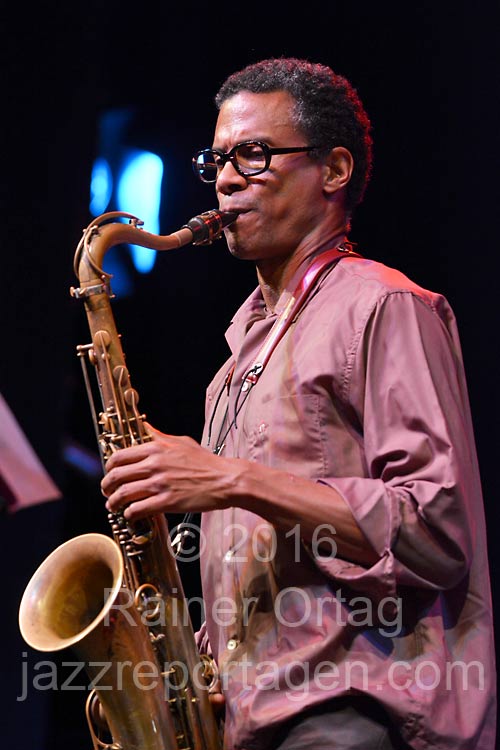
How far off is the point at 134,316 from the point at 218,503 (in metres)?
2.75

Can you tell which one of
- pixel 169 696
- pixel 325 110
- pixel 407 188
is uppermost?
pixel 325 110

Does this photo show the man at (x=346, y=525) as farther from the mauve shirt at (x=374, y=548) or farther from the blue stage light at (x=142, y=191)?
the blue stage light at (x=142, y=191)

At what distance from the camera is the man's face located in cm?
260

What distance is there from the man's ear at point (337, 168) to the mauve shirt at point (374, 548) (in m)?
0.39

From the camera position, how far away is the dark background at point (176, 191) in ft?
11.7

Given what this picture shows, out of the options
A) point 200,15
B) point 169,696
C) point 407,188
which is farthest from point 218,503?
point 200,15

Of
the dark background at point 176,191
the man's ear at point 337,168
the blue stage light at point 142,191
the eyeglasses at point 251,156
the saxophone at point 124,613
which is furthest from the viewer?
the blue stage light at point 142,191

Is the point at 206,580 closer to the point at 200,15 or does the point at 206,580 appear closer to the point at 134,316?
the point at 134,316

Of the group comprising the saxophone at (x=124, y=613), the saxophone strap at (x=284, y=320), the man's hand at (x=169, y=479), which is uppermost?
the saxophone strap at (x=284, y=320)

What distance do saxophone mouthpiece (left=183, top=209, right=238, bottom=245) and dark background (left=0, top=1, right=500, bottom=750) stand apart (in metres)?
1.22

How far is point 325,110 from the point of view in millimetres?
2705

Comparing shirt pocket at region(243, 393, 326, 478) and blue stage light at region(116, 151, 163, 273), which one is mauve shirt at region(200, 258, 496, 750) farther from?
blue stage light at region(116, 151, 163, 273)

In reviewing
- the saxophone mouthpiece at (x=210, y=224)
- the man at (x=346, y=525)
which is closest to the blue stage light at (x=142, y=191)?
the saxophone mouthpiece at (x=210, y=224)

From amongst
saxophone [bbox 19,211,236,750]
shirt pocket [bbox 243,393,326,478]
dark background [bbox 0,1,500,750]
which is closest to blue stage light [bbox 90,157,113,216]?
dark background [bbox 0,1,500,750]
